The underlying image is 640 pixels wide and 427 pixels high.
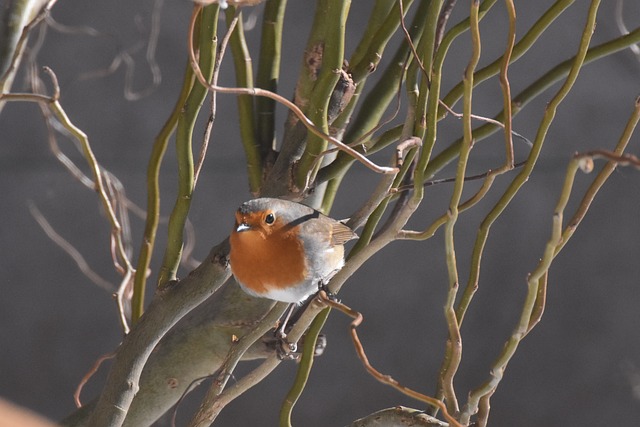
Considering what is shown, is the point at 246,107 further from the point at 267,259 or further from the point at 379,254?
the point at 379,254

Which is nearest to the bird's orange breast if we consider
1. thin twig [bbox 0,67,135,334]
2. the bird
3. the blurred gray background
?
the bird

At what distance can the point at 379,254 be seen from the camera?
2.72 m

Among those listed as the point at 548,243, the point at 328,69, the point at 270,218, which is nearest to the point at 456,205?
the point at 548,243

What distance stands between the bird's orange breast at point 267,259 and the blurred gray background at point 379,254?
176 cm

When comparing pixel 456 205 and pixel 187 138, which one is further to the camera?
pixel 187 138

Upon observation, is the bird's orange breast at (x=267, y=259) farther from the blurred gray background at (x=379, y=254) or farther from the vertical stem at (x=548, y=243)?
the blurred gray background at (x=379, y=254)

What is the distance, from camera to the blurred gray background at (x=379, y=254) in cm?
262

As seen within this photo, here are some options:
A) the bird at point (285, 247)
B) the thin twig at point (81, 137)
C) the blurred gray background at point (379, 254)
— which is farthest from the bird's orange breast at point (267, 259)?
the blurred gray background at point (379, 254)

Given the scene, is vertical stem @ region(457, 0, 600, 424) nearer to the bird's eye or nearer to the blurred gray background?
the bird's eye

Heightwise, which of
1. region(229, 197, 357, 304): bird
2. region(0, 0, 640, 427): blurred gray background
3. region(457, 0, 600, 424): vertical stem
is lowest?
region(0, 0, 640, 427): blurred gray background

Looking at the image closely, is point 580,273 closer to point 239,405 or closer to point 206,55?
point 239,405

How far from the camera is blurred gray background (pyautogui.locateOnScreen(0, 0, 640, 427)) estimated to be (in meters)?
2.62

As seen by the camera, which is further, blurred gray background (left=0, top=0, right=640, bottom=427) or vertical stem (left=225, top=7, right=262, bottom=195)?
blurred gray background (left=0, top=0, right=640, bottom=427)

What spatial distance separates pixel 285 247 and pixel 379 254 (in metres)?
1.86
